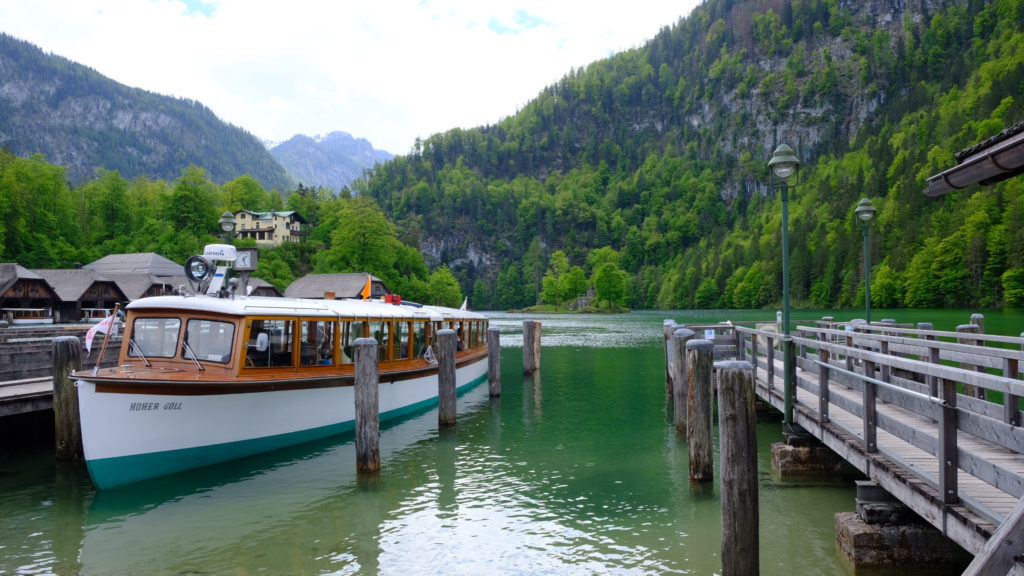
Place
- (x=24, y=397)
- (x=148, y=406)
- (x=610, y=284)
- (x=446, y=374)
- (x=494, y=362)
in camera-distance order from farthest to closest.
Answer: (x=610, y=284) → (x=494, y=362) → (x=446, y=374) → (x=24, y=397) → (x=148, y=406)

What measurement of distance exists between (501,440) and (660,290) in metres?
158

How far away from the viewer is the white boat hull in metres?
11.0

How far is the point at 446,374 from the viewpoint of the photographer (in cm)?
1683

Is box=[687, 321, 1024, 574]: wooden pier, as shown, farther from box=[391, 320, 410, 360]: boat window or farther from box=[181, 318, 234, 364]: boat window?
box=[391, 320, 410, 360]: boat window

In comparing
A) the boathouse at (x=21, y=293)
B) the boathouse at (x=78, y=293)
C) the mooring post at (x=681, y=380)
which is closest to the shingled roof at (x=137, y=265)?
the boathouse at (x=78, y=293)

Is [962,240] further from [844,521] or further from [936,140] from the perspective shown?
[844,521]

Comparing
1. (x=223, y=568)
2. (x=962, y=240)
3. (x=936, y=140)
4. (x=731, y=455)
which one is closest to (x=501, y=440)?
(x=223, y=568)

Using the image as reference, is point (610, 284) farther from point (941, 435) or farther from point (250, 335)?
point (941, 435)

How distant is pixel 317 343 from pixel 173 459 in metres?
4.30

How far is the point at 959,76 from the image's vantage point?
175625 mm

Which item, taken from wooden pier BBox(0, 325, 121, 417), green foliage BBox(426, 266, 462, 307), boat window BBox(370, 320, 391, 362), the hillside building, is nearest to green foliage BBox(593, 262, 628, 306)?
green foliage BBox(426, 266, 462, 307)

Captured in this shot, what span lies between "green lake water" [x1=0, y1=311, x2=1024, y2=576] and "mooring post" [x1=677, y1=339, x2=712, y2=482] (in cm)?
38

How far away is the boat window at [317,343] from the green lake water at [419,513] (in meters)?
2.07

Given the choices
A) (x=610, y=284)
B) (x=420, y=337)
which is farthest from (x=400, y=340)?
(x=610, y=284)
